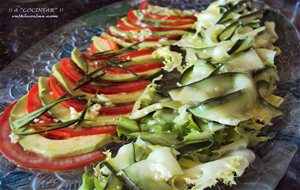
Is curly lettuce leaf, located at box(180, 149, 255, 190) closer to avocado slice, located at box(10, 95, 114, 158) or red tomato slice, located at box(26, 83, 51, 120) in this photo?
avocado slice, located at box(10, 95, 114, 158)

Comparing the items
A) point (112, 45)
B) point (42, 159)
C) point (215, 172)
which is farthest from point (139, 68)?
point (215, 172)

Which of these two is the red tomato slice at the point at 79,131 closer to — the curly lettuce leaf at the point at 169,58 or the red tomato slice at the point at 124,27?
the curly lettuce leaf at the point at 169,58

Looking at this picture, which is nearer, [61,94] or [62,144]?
[62,144]

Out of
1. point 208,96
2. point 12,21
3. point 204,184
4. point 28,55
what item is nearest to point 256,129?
point 208,96

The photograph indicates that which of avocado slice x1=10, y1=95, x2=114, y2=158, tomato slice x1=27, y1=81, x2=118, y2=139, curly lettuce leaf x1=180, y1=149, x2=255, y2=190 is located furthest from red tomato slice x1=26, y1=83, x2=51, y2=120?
curly lettuce leaf x1=180, y1=149, x2=255, y2=190

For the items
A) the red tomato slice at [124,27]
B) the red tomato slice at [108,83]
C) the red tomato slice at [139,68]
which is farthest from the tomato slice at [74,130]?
the red tomato slice at [124,27]

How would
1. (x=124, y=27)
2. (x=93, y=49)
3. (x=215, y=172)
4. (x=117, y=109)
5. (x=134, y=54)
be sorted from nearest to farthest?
(x=215, y=172)
(x=117, y=109)
(x=134, y=54)
(x=93, y=49)
(x=124, y=27)

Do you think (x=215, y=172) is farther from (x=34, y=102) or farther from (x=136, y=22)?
(x=136, y=22)
